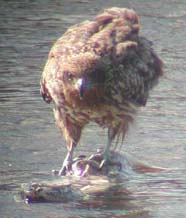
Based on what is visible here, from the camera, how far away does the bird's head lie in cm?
1058

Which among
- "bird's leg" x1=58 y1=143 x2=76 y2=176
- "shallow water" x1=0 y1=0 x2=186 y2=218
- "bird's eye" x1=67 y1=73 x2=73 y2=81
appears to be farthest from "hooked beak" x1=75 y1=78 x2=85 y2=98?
"shallow water" x1=0 y1=0 x2=186 y2=218

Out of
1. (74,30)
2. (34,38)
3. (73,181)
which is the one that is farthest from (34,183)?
(34,38)

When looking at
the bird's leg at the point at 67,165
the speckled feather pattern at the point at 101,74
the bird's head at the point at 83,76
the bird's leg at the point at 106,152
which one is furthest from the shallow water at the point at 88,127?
the bird's head at the point at 83,76

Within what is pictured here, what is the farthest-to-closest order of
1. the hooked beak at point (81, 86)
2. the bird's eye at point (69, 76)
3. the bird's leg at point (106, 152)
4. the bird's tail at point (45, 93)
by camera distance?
the bird's tail at point (45, 93) < the bird's leg at point (106, 152) < the bird's eye at point (69, 76) < the hooked beak at point (81, 86)

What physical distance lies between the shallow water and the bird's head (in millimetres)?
820

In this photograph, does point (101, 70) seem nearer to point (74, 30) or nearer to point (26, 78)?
point (74, 30)

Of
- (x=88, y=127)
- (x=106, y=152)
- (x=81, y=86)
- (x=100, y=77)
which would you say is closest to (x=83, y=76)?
(x=81, y=86)

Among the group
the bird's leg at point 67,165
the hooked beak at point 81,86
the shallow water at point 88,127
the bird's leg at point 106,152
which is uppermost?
the hooked beak at point 81,86

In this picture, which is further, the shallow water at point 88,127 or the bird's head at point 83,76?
the bird's head at point 83,76

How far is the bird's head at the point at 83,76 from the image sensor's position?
34.7ft

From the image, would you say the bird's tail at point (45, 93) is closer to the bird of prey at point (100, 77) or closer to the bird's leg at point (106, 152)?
the bird of prey at point (100, 77)

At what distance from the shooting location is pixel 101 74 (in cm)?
1075

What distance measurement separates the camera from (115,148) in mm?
11234

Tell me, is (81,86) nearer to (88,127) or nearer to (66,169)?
(66,169)
